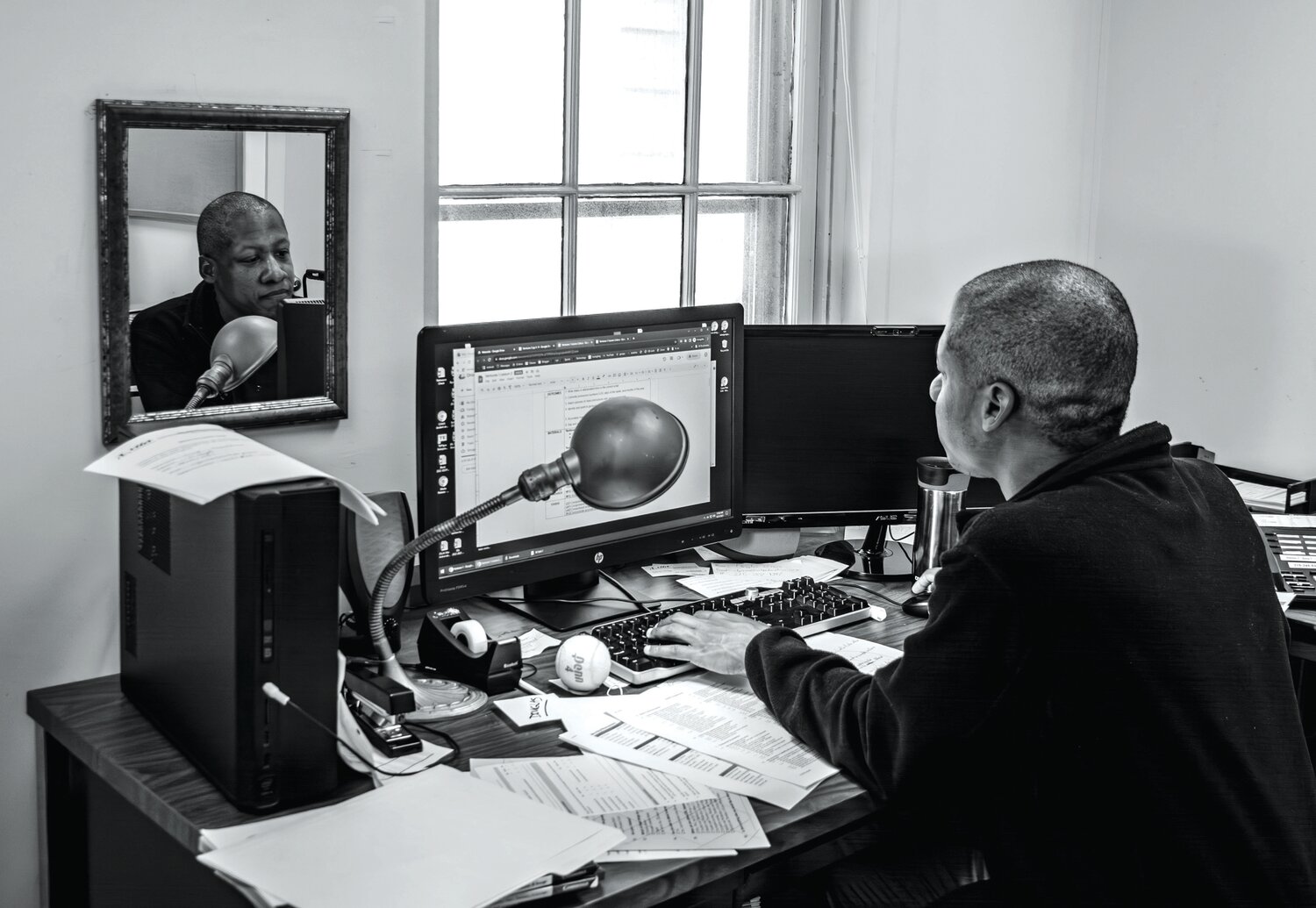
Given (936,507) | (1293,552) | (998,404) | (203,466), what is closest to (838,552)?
(936,507)

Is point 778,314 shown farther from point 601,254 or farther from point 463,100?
point 463,100

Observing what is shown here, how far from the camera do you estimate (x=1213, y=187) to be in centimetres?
301

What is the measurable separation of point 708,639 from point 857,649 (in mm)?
247

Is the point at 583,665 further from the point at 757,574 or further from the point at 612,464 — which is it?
the point at 757,574

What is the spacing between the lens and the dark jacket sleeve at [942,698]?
1.41 metres

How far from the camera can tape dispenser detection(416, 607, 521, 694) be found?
175 cm

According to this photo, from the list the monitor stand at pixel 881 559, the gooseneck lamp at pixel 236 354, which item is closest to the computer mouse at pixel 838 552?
the monitor stand at pixel 881 559

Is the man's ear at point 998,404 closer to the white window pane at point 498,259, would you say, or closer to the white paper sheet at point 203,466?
the white paper sheet at point 203,466

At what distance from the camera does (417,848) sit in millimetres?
1284

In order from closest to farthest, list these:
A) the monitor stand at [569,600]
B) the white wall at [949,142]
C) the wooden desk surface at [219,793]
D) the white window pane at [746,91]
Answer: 1. the wooden desk surface at [219,793]
2. the monitor stand at [569,600]
3. the white window pane at [746,91]
4. the white wall at [949,142]

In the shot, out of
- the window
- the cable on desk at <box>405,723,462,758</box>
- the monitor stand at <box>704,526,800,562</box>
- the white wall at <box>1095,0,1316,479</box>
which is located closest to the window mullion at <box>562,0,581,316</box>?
the window

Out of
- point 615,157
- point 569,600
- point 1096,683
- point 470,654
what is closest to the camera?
point 1096,683

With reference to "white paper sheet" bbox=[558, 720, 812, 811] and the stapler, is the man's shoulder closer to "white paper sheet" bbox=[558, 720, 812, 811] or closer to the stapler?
the stapler

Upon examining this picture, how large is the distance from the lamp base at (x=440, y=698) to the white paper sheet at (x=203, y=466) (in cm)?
31
